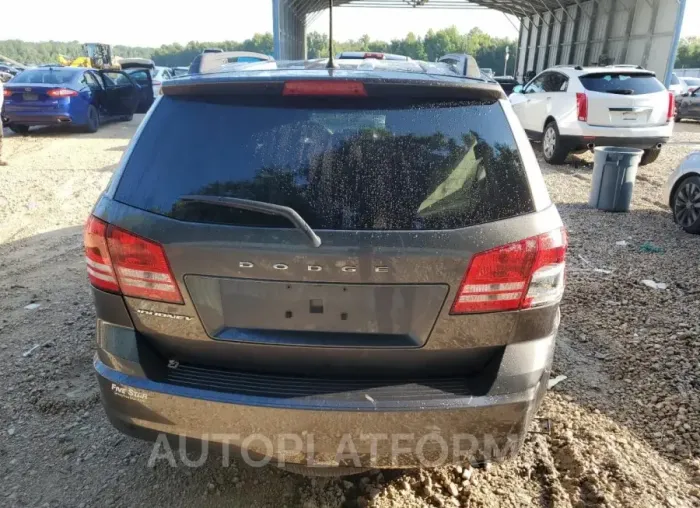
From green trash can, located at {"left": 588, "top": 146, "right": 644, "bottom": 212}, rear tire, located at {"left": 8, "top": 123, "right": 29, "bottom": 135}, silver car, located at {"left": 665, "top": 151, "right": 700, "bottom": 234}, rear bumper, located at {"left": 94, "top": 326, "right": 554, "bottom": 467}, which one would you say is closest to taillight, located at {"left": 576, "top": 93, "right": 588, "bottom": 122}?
green trash can, located at {"left": 588, "top": 146, "right": 644, "bottom": 212}

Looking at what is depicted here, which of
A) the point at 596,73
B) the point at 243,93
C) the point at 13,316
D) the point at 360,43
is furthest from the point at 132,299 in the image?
the point at 360,43

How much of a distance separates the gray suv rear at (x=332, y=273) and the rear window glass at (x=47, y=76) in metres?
13.3

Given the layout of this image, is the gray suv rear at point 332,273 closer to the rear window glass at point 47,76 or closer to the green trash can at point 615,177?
the green trash can at point 615,177

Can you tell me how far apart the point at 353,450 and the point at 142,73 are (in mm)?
18204

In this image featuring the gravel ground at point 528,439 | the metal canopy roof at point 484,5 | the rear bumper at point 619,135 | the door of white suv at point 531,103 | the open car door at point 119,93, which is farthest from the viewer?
the metal canopy roof at point 484,5

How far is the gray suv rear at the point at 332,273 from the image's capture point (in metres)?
1.89

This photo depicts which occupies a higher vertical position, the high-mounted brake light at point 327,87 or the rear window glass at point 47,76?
the high-mounted brake light at point 327,87

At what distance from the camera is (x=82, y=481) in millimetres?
2557

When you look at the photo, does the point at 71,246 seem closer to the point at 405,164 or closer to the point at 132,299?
the point at 132,299

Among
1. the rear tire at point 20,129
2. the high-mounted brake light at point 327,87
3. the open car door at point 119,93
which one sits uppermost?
the high-mounted brake light at point 327,87

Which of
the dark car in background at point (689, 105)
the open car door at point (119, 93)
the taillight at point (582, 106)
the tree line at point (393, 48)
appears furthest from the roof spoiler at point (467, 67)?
the tree line at point (393, 48)

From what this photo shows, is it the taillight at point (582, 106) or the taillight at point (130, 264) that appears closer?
the taillight at point (130, 264)

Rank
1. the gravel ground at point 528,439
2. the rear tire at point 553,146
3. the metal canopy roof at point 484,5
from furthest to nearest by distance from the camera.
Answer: the metal canopy roof at point 484,5 < the rear tire at point 553,146 < the gravel ground at point 528,439

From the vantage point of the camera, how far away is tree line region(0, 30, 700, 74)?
53.0m
